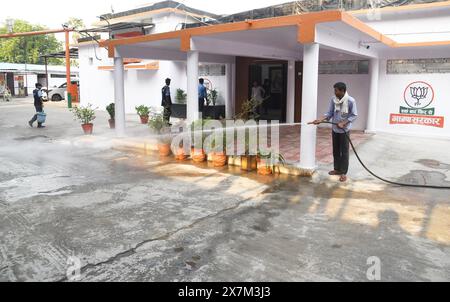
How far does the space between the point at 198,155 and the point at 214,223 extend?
3.63 m

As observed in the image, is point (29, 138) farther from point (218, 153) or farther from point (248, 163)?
point (248, 163)

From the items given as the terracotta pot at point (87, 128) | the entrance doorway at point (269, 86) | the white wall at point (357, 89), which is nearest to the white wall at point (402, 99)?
the white wall at point (357, 89)

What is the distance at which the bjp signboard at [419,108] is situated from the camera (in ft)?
36.8

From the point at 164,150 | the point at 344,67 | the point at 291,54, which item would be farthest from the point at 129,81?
the point at 164,150

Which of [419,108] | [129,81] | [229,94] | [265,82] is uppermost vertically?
[129,81]

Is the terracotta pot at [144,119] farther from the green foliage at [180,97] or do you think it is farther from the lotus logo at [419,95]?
the lotus logo at [419,95]

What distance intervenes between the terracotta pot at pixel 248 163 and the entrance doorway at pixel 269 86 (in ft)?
23.4

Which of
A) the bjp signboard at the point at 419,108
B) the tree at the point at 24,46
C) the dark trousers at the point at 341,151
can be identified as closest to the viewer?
the dark trousers at the point at 341,151

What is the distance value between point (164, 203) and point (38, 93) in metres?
9.97

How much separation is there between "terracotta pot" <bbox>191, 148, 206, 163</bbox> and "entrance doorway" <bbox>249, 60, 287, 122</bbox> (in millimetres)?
6633

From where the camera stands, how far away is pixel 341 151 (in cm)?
684

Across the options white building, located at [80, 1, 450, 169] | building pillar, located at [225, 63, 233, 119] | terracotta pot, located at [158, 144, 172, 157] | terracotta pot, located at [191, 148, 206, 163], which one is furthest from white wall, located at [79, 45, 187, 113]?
terracotta pot, located at [191, 148, 206, 163]

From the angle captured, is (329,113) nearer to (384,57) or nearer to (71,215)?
(71,215)
